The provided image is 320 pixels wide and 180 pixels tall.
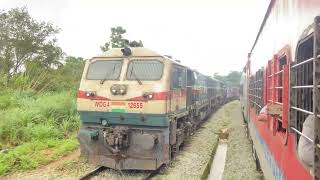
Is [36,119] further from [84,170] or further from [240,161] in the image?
[240,161]

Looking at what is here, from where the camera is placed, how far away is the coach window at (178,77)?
902cm

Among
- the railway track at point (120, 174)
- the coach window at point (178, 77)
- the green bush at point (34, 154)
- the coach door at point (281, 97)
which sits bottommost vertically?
the railway track at point (120, 174)

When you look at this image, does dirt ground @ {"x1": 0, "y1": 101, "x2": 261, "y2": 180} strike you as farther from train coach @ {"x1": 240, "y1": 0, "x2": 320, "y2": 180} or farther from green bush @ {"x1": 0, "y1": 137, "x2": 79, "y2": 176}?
train coach @ {"x1": 240, "y1": 0, "x2": 320, "y2": 180}

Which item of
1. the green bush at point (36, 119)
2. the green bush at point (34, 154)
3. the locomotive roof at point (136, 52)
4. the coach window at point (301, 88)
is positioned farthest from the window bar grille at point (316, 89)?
the green bush at point (36, 119)

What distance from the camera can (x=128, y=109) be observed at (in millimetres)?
8297

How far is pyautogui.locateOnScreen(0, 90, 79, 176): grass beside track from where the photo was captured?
927 centimetres

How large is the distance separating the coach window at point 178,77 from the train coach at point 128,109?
0.15ft

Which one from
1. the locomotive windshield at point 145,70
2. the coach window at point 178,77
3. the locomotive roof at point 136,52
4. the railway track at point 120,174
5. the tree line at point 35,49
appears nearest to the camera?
the railway track at point 120,174

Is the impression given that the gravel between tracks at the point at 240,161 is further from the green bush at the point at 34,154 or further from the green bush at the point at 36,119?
the green bush at the point at 36,119

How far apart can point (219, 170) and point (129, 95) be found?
3033 mm

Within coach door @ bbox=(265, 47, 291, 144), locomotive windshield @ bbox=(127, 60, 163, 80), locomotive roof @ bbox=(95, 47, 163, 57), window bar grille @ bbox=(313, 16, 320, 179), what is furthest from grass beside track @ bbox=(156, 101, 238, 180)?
window bar grille @ bbox=(313, 16, 320, 179)

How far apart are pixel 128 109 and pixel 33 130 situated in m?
4.84

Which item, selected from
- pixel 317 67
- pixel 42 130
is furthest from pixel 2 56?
pixel 317 67

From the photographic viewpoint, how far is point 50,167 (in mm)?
8914
